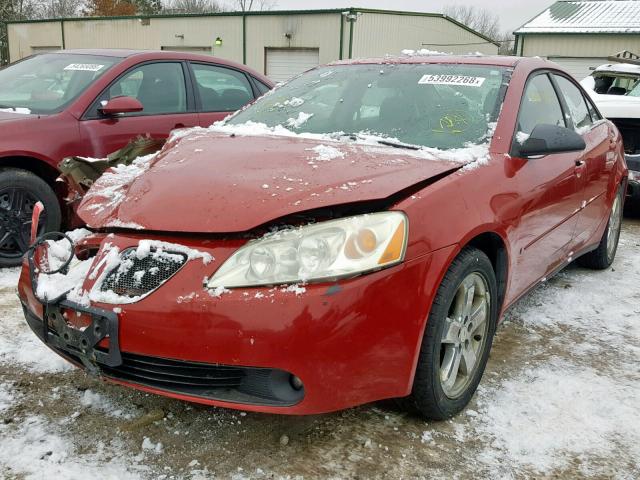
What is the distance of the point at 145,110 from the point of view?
479cm

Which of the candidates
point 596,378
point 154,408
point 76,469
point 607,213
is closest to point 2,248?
point 154,408

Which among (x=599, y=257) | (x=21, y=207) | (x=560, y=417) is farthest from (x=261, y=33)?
(x=560, y=417)

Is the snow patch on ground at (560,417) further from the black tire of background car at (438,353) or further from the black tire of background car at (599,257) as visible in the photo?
the black tire of background car at (599,257)

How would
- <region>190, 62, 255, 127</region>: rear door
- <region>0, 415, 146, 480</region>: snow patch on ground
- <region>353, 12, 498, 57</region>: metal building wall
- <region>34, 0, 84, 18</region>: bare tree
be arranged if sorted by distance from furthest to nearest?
<region>34, 0, 84, 18</region>: bare tree → <region>353, 12, 498, 57</region>: metal building wall → <region>190, 62, 255, 127</region>: rear door → <region>0, 415, 146, 480</region>: snow patch on ground

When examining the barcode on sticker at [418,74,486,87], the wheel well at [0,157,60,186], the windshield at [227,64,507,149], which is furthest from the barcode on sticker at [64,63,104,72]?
the barcode on sticker at [418,74,486,87]

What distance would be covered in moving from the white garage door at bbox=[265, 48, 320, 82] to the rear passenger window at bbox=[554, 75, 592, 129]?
846 inches

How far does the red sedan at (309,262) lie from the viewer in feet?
6.43

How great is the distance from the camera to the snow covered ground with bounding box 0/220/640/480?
7.04ft

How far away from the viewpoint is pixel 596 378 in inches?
116

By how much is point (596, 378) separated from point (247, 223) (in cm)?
194

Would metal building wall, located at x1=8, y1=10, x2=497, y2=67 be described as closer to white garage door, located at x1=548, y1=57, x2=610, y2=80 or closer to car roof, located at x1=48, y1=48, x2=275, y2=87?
white garage door, located at x1=548, y1=57, x2=610, y2=80

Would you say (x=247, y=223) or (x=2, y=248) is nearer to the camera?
(x=247, y=223)

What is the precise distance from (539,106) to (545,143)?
63cm

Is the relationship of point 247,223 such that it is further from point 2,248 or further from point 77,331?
point 2,248
